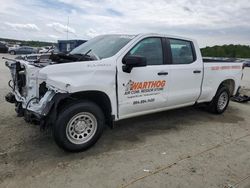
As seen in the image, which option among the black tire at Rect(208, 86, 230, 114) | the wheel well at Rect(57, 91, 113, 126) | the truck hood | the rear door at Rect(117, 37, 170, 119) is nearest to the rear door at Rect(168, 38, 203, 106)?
the rear door at Rect(117, 37, 170, 119)

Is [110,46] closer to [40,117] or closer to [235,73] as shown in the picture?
[40,117]

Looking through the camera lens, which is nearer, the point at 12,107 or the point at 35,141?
the point at 35,141

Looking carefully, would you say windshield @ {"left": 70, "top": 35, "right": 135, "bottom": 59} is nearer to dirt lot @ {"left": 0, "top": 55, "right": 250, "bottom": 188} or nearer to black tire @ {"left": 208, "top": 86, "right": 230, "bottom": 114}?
dirt lot @ {"left": 0, "top": 55, "right": 250, "bottom": 188}

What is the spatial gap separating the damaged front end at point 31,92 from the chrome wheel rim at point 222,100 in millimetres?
4543

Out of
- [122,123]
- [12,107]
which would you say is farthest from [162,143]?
[12,107]

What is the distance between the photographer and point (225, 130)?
555 cm

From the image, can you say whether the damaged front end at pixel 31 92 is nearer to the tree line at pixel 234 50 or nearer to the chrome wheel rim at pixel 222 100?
the chrome wheel rim at pixel 222 100

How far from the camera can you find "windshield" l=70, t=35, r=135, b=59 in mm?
4531

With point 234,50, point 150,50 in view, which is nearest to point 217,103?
point 150,50

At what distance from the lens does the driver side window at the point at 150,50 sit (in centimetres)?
468

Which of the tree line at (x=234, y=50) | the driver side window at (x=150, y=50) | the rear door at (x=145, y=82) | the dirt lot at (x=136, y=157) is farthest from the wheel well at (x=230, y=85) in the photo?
the tree line at (x=234, y=50)

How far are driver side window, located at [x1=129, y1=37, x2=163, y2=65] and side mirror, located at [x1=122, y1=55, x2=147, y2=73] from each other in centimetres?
33

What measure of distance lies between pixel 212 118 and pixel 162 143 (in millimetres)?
2327

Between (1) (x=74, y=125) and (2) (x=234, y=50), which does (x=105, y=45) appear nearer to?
(1) (x=74, y=125)
